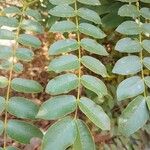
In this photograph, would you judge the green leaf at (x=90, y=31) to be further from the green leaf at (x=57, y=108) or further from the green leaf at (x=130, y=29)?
the green leaf at (x=57, y=108)

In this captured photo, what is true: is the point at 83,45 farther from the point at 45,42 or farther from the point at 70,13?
the point at 45,42

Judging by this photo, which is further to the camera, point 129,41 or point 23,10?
point 23,10

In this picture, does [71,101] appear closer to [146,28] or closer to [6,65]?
[6,65]

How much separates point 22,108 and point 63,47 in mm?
231

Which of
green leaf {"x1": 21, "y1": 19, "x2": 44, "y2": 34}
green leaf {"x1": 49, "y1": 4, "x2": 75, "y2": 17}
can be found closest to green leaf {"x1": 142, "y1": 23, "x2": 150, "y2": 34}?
green leaf {"x1": 49, "y1": 4, "x2": 75, "y2": 17}

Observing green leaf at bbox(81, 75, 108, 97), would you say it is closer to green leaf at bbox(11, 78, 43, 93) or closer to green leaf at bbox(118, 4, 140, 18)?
green leaf at bbox(11, 78, 43, 93)

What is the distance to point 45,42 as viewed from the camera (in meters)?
3.67

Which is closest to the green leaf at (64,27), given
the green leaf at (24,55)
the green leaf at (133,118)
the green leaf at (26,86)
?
the green leaf at (24,55)

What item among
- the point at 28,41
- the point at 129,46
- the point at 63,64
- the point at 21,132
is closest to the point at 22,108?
the point at 21,132

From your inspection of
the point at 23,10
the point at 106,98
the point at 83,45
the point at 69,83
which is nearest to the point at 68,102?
the point at 69,83

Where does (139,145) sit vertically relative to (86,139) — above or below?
below

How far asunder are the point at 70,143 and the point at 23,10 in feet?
2.04

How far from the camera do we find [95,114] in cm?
113

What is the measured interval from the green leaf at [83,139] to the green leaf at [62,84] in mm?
108
